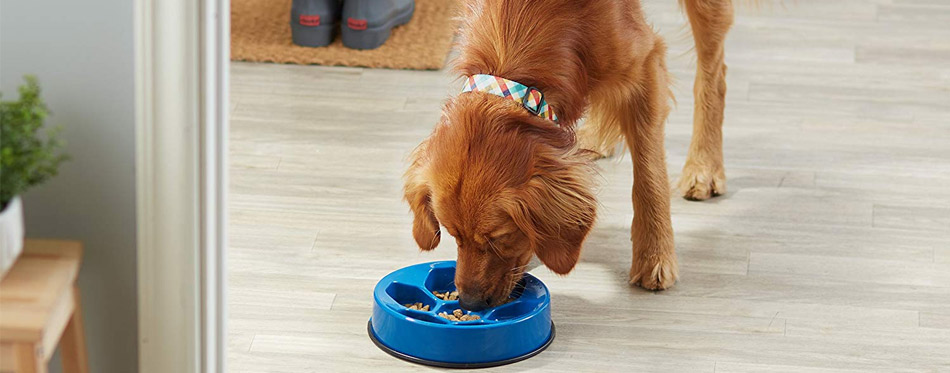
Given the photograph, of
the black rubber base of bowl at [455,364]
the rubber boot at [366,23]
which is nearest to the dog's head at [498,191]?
the black rubber base of bowl at [455,364]

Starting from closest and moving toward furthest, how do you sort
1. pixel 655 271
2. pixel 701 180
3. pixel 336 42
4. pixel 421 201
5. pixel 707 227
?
pixel 421 201
pixel 655 271
pixel 707 227
pixel 701 180
pixel 336 42

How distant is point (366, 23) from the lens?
4.00 m

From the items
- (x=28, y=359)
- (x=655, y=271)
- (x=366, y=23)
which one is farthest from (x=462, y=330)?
(x=366, y=23)

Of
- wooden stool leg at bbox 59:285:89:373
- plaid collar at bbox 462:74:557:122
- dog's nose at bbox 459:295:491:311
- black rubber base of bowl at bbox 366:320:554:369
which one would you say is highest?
plaid collar at bbox 462:74:557:122

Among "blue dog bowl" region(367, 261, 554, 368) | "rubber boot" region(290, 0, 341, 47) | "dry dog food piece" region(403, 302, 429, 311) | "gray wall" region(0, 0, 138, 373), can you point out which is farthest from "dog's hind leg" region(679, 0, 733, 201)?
"gray wall" region(0, 0, 138, 373)

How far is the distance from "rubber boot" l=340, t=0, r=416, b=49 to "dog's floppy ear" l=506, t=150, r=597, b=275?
1.95m

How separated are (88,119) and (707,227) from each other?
1650mm

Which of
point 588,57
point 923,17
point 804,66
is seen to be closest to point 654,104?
point 588,57

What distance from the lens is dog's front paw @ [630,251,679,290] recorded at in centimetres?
257

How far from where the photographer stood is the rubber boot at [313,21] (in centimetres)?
401

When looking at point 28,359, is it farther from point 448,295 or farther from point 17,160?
point 448,295

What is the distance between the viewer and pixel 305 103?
143 inches

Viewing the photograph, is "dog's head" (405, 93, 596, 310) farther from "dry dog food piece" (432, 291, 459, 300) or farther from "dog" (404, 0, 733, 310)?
"dry dog food piece" (432, 291, 459, 300)

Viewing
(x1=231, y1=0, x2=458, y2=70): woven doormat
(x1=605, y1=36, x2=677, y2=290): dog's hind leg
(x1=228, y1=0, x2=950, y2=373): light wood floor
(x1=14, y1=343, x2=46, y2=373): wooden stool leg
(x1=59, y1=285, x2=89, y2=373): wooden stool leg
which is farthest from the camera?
(x1=231, y1=0, x2=458, y2=70): woven doormat
